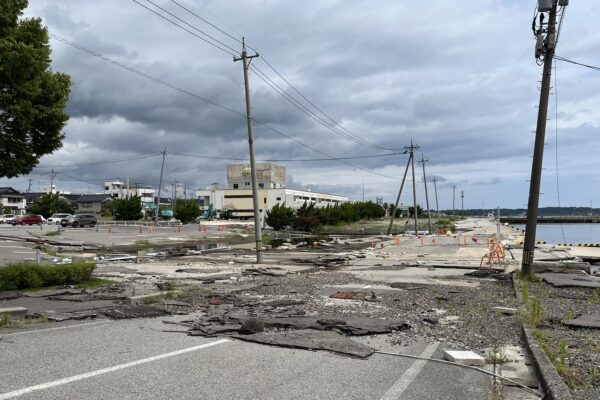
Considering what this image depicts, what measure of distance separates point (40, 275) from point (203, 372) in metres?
9.81

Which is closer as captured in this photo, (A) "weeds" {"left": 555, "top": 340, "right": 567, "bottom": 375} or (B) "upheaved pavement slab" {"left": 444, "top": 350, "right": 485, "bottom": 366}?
(A) "weeds" {"left": 555, "top": 340, "right": 567, "bottom": 375}

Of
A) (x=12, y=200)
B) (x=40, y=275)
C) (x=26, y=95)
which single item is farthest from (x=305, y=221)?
(x=12, y=200)

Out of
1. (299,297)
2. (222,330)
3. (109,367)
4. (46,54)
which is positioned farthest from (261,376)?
(46,54)

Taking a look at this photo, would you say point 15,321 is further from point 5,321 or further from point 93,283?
point 93,283

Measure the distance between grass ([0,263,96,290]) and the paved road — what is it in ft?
19.9

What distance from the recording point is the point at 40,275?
45.5 ft

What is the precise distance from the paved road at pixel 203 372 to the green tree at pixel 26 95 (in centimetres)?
562

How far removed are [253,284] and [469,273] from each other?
970cm

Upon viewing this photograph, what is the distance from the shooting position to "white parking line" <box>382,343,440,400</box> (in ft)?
17.6

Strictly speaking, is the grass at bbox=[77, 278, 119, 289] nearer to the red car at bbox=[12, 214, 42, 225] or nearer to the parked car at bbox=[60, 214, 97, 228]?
the parked car at bbox=[60, 214, 97, 228]

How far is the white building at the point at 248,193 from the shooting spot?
481 feet

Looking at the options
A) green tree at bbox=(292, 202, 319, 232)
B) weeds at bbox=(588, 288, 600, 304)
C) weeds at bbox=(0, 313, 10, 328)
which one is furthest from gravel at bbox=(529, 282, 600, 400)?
green tree at bbox=(292, 202, 319, 232)

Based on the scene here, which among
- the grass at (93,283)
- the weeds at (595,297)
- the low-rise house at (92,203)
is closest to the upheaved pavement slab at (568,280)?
the weeds at (595,297)

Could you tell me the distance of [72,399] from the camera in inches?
194
